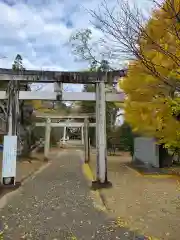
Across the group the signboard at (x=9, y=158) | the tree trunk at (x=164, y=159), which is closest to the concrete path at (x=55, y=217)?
the signboard at (x=9, y=158)

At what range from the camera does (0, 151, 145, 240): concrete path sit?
5.31m

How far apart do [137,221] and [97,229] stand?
0.91 metres

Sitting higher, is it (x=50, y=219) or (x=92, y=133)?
(x=92, y=133)

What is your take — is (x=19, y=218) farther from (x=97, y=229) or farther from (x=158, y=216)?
(x=158, y=216)

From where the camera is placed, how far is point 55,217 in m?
6.43

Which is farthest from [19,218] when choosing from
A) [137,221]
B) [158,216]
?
[158,216]

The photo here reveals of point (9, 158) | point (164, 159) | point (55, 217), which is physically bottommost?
point (55, 217)

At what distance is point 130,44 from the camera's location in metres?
3.61

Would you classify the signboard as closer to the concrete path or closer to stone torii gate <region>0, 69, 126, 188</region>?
stone torii gate <region>0, 69, 126, 188</region>

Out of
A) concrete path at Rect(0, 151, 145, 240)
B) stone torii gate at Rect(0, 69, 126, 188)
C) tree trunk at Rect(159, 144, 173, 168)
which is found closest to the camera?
concrete path at Rect(0, 151, 145, 240)

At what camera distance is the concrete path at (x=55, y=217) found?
209 inches

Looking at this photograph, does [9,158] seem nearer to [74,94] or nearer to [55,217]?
[74,94]

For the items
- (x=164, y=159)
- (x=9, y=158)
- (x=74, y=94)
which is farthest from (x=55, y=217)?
(x=164, y=159)

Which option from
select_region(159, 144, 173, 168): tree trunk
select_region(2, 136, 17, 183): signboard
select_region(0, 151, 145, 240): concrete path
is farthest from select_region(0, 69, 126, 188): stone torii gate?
select_region(159, 144, 173, 168): tree trunk
